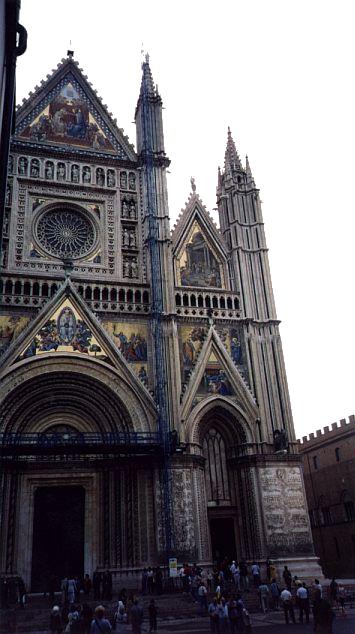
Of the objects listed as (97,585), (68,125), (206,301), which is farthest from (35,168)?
(97,585)

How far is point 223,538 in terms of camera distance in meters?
25.8

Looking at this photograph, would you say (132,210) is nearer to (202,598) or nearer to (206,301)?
(206,301)

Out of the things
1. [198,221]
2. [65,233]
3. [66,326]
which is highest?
[198,221]

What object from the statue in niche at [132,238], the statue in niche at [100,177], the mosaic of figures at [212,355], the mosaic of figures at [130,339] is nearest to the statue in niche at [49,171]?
the statue in niche at [100,177]

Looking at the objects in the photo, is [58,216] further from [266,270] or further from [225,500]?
[225,500]

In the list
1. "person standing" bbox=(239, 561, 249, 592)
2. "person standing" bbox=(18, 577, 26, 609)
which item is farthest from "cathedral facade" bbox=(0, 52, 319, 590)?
"person standing" bbox=(239, 561, 249, 592)

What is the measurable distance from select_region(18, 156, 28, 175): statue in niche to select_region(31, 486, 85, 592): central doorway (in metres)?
15.4

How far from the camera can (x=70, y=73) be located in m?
32.8

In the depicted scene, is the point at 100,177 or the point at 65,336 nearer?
the point at 65,336

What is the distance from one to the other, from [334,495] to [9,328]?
906 inches

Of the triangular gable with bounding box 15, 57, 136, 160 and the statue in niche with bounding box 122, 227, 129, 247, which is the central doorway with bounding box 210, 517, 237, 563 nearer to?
the statue in niche with bounding box 122, 227, 129, 247

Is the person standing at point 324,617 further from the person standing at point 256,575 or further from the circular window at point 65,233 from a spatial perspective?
the circular window at point 65,233

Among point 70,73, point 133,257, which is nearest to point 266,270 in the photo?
point 133,257

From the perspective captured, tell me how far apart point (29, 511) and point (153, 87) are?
24.0 meters
